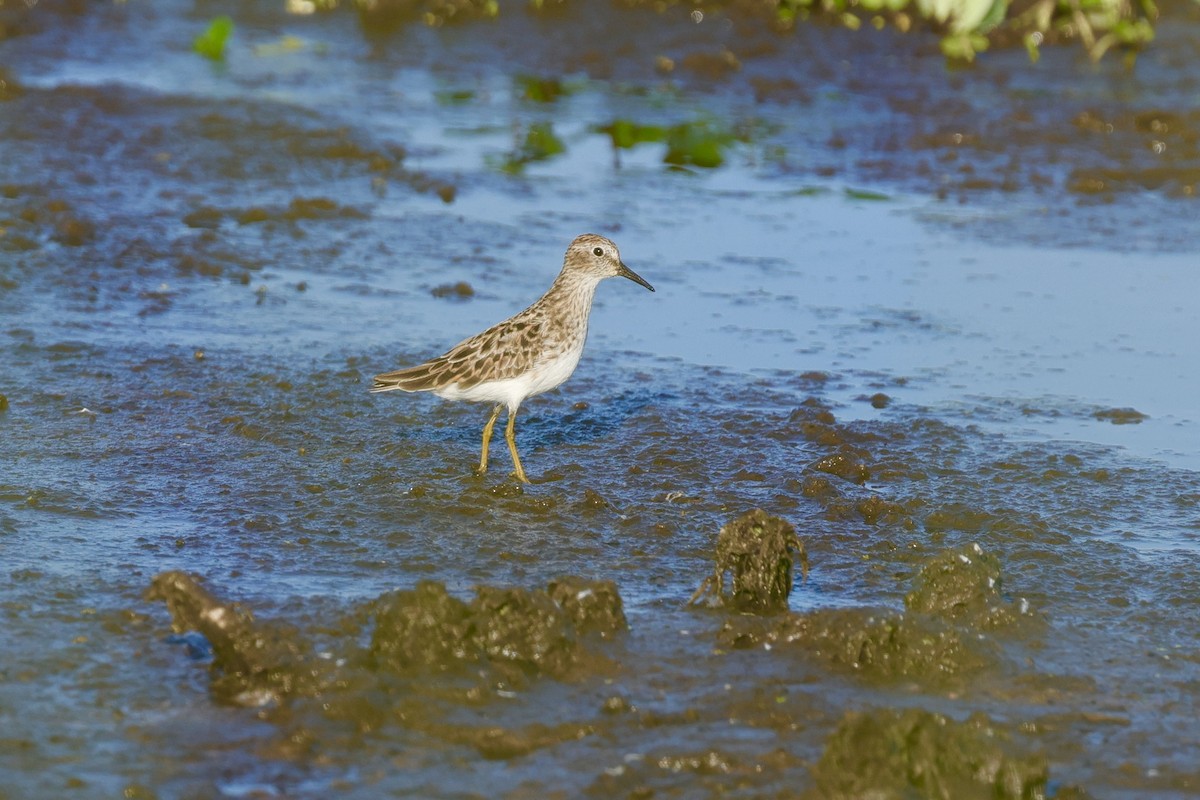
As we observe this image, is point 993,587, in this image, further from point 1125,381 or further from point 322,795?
point 1125,381

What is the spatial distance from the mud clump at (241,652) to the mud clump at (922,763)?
6.38ft

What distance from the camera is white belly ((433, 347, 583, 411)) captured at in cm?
804

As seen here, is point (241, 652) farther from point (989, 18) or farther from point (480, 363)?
point (989, 18)

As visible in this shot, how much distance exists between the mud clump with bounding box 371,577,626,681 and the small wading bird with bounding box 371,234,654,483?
2169mm

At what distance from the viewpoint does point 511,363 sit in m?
8.01

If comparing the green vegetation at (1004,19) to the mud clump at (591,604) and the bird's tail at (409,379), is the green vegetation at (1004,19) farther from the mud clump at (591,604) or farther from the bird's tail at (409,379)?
the mud clump at (591,604)

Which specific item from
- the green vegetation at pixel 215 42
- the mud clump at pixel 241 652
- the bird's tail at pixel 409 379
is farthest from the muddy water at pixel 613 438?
the bird's tail at pixel 409 379

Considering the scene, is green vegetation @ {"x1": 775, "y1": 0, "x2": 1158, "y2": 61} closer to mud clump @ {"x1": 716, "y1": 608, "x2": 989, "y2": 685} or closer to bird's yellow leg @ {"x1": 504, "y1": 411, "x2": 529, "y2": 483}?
bird's yellow leg @ {"x1": 504, "y1": 411, "x2": 529, "y2": 483}

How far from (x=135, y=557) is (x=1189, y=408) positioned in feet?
20.5

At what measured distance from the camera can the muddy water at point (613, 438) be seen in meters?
5.43

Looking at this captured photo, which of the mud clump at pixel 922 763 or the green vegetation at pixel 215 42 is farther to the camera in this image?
the green vegetation at pixel 215 42

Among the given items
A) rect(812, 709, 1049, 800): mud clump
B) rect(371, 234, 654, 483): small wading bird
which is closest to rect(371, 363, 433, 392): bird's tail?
rect(371, 234, 654, 483): small wading bird

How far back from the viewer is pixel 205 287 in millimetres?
10898

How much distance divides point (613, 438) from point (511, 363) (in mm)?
948
